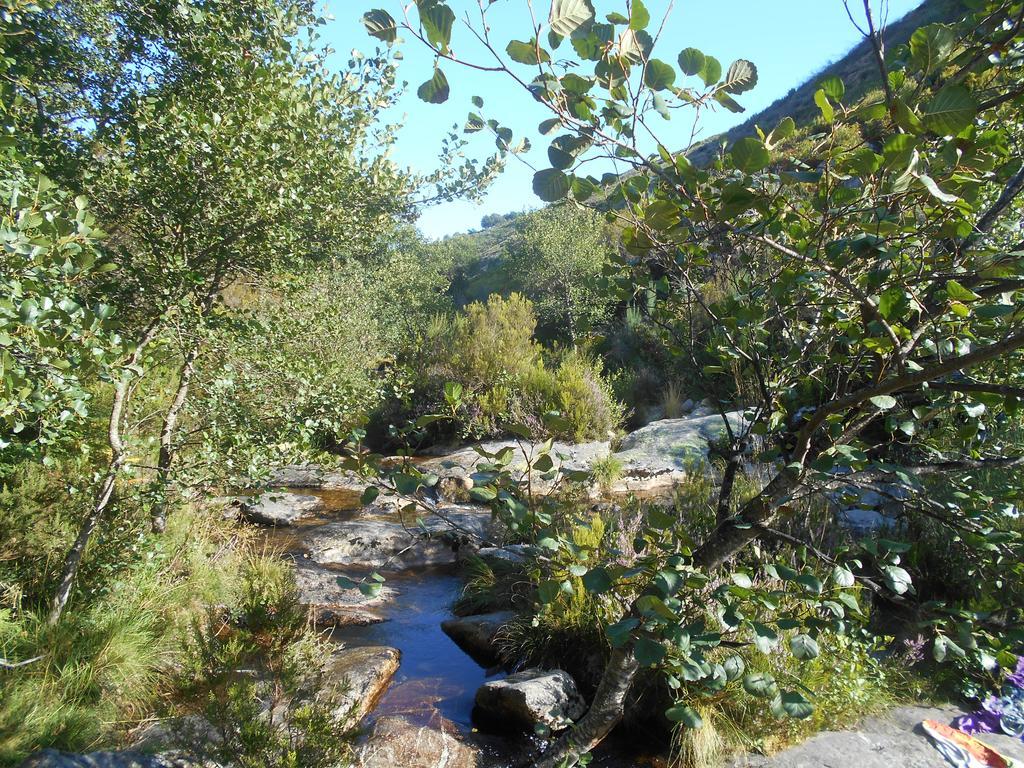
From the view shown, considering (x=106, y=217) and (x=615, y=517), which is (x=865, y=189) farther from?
(x=615, y=517)

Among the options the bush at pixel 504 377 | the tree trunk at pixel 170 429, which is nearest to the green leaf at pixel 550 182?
the tree trunk at pixel 170 429

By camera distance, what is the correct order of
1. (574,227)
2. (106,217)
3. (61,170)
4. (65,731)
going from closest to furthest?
(65,731) → (61,170) → (106,217) → (574,227)

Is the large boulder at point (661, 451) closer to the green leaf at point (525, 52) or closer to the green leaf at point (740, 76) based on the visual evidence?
the green leaf at point (740, 76)

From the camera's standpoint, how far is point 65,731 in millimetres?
3033

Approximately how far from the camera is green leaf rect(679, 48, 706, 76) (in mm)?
1200

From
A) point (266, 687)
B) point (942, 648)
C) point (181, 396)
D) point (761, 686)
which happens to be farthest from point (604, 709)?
point (181, 396)

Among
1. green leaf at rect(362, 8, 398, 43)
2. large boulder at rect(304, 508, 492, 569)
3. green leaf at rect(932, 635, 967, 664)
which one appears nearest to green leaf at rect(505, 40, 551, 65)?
green leaf at rect(362, 8, 398, 43)

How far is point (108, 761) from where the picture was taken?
9.27 feet

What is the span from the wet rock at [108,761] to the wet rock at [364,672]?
1042mm

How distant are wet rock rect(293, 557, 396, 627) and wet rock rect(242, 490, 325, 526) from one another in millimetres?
1775

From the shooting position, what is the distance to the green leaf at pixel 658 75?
1178mm

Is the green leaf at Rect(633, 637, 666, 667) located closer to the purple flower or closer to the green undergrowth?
the green undergrowth

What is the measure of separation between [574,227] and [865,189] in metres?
20.1

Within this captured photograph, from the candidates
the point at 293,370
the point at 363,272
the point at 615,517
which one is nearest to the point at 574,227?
the point at 363,272
